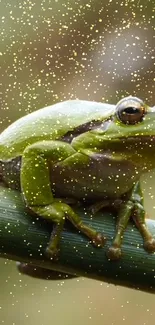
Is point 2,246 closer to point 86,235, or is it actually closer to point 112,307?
point 86,235

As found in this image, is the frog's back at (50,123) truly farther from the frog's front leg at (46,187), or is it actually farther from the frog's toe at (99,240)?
the frog's toe at (99,240)

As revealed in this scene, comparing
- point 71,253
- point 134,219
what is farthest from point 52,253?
point 134,219

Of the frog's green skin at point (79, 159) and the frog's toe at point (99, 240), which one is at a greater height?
the frog's green skin at point (79, 159)

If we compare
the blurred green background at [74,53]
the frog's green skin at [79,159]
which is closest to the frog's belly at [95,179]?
the frog's green skin at [79,159]

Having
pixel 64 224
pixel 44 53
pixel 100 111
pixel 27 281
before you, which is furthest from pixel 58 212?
pixel 27 281

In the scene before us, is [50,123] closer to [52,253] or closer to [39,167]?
[39,167]

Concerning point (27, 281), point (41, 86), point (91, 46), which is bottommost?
point (27, 281)

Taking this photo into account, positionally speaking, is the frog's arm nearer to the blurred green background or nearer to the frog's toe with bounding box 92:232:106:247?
the frog's toe with bounding box 92:232:106:247
